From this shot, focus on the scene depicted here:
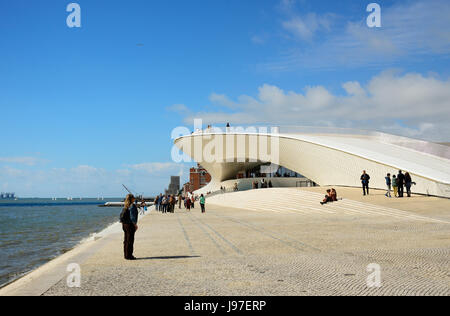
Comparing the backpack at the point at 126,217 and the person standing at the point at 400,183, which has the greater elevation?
the person standing at the point at 400,183

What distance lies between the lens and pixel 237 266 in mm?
6211

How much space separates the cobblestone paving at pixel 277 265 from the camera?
4738 mm

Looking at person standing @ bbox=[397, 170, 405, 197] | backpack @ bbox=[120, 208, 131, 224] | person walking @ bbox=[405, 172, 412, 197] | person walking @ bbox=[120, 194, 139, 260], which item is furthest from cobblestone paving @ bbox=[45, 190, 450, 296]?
person walking @ bbox=[405, 172, 412, 197]

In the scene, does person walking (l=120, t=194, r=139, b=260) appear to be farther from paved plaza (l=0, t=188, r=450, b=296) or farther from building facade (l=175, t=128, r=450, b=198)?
building facade (l=175, t=128, r=450, b=198)

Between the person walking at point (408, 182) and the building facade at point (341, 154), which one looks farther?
the building facade at point (341, 154)

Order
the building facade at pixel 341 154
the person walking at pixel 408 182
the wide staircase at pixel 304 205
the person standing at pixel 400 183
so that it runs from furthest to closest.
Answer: the building facade at pixel 341 154 < the person walking at pixel 408 182 < the person standing at pixel 400 183 < the wide staircase at pixel 304 205

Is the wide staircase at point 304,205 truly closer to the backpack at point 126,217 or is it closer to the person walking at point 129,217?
the person walking at point 129,217

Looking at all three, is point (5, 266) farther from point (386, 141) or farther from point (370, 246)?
point (386, 141)

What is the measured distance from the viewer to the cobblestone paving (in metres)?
4.74

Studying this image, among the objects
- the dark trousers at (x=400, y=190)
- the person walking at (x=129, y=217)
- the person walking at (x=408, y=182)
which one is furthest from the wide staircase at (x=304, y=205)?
the person walking at (x=129, y=217)

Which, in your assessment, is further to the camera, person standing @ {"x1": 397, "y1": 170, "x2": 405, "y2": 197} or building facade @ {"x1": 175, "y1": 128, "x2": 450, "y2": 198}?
building facade @ {"x1": 175, "y1": 128, "x2": 450, "y2": 198}

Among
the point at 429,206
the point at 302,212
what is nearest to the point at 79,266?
the point at 429,206

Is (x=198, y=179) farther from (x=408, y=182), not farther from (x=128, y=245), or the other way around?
(x=128, y=245)
